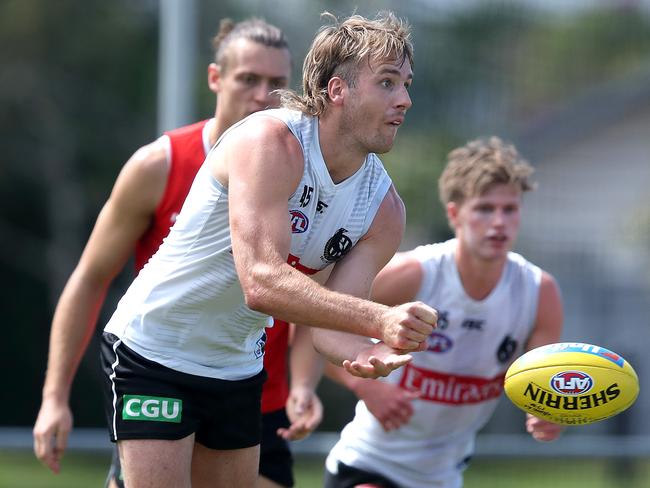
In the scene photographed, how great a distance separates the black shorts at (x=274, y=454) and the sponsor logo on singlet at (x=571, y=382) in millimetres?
1601

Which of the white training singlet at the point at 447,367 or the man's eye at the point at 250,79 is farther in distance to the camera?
the white training singlet at the point at 447,367

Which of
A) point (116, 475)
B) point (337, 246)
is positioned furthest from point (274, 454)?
point (337, 246)

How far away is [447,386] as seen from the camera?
18.5ft

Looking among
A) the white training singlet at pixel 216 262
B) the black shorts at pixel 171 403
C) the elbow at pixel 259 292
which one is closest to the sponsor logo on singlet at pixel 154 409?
the black shorts at pixel 171 403

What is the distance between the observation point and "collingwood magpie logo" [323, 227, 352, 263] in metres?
4.14

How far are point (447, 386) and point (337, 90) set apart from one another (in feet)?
6.78

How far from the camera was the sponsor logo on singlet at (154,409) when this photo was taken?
13.5 ft

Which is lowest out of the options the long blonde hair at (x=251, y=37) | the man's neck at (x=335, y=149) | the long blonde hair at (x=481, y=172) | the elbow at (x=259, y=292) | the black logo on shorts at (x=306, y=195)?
the elbow at (x=259, y=292)

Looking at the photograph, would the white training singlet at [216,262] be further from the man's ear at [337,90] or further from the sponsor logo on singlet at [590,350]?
the sponsor logo on singlet at [590,350]

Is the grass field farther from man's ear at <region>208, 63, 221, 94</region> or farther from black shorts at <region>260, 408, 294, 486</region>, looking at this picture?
man's ear at <region>208, 63, 221, 94</region>

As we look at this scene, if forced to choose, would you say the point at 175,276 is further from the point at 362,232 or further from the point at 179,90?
the point at 179,90

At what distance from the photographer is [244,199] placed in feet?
12.3

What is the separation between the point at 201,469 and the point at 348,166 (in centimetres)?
129

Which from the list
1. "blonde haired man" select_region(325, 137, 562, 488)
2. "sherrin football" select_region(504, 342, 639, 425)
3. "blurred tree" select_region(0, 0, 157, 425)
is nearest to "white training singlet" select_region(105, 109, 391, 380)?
"sherrin football" select_region(504, 342, 639, 425)
